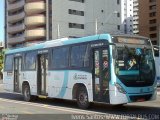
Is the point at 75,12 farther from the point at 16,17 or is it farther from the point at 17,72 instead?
the point at 17,72

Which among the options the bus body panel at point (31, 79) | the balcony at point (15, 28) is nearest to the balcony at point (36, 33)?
the balcony at point (15, 28)

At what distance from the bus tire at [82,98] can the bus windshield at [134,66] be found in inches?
80.1

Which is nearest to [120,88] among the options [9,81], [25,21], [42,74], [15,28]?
[42,74]

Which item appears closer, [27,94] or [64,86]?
[64,86]

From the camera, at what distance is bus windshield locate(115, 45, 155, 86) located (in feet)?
50.0

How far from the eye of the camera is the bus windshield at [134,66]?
15.2 metres

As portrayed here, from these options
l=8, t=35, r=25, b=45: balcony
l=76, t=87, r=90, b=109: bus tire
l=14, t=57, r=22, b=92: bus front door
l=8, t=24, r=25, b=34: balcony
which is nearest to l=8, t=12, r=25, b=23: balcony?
l=8, t=24, r=25, b=34: balcony

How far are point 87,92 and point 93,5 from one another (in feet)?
250

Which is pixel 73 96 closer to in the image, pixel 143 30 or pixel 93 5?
pixel 93 5

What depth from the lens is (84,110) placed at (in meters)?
16.1

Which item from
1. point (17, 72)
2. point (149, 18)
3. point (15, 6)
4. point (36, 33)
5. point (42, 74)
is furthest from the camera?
point (149, 18)

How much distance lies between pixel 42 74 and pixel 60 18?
6513 cm

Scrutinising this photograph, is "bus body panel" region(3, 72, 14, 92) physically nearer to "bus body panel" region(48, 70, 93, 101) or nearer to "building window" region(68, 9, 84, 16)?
"bus body panel" region(48, 70, 93, 101)

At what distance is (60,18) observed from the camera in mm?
84812
